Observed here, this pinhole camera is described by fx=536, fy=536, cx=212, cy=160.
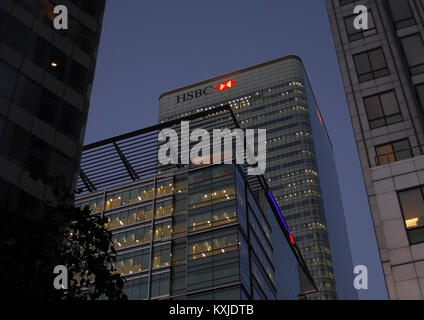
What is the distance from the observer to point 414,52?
31688mm

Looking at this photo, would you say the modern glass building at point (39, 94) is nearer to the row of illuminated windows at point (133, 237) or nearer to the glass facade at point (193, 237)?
the glass facade at point (193, 237)

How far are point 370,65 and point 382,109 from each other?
3.64 meters

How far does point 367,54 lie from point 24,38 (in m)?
20.5

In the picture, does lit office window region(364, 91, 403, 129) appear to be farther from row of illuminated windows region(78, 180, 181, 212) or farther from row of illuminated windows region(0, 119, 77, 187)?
row of illuminated windows region(78, 180, 181, 212)

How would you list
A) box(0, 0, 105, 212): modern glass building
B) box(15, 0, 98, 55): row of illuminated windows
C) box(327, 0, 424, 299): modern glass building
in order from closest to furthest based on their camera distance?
box(0, 0, 105, 212): modern glass building → box(327, 0, 424, 299): modern glass building → box(15, 0, 98, 55): row of illuminated windows

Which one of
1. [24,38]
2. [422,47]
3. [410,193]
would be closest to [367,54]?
[422,47]

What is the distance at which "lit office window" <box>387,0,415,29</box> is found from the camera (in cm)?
3319

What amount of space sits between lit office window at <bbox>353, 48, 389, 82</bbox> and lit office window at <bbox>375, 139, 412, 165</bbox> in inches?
204

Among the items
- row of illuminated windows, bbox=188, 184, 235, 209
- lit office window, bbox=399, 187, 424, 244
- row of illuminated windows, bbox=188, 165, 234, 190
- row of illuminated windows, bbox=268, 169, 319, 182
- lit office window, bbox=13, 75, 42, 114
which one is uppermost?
row of illuminated windows, bbox=268, 169, 319, 182

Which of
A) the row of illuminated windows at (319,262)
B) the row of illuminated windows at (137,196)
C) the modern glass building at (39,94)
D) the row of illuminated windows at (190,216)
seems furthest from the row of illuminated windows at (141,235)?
the row of illuminated windows at (319,262)

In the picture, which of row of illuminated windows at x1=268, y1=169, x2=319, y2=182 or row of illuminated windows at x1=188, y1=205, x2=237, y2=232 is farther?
row of illuminated windows at x1=268, y1=169, x2=319, y2=182

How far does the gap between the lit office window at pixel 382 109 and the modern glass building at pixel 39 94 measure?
16369mm

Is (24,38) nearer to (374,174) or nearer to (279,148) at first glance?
(374,174)

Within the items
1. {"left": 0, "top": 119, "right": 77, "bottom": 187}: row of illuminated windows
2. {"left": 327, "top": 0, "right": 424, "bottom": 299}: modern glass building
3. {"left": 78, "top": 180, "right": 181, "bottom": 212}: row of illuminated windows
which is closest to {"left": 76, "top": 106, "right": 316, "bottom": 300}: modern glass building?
{"left": 78, "top": 180, "right": 181, "bottom": 212}: row of illuminated windows
